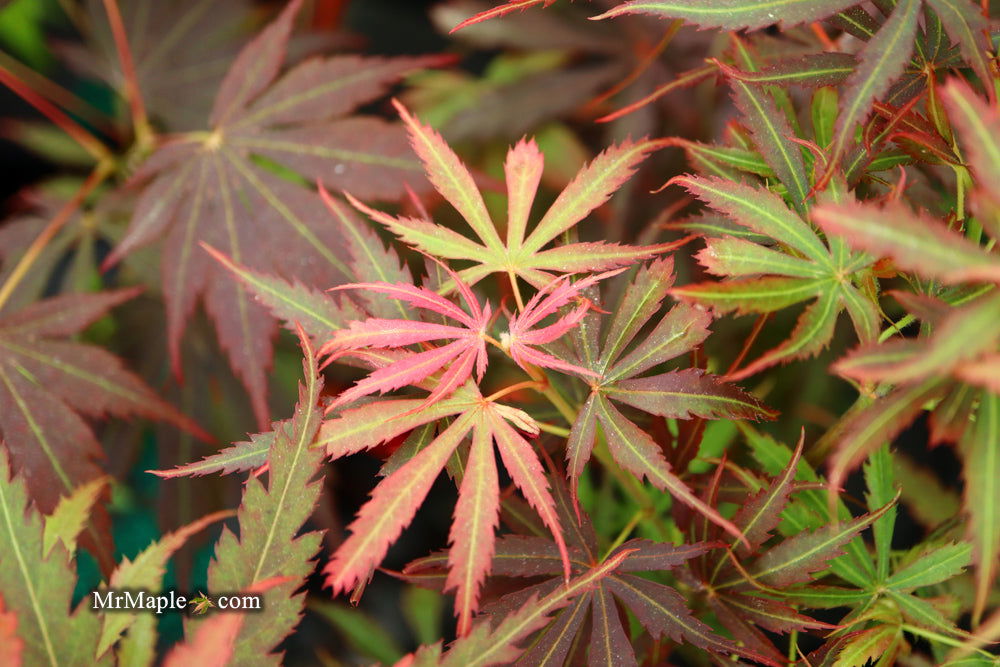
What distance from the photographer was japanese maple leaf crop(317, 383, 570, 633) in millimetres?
409

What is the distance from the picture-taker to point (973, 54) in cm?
42

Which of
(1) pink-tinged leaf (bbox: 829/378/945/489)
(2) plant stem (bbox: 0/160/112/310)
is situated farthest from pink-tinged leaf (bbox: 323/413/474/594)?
(2) plant stem (bbox: 0/160/112/310)

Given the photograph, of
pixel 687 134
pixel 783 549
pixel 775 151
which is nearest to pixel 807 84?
pixel 775 151

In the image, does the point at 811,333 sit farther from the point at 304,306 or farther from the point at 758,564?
the point at 304,306

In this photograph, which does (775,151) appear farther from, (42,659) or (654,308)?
(42,659)

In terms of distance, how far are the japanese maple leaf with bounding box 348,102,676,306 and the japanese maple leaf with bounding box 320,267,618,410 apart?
0.04 metres

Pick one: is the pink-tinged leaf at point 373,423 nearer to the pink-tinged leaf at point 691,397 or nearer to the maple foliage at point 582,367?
the maple foliage at point 582,367

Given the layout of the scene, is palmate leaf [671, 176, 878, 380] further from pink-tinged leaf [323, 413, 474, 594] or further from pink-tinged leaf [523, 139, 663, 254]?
pink-tinged leaf [323, 413, 474, 594]

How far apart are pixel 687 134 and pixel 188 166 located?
0.60m

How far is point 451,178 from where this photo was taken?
1.62 ft

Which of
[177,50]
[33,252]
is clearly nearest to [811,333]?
[33,252]

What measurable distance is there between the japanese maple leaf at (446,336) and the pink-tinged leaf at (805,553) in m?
0.19

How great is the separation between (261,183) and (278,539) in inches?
16.2

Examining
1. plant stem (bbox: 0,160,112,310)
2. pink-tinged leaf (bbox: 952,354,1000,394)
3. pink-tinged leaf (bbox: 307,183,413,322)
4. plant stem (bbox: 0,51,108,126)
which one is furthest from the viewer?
plant stem (bbox: 0,51,108,126)
